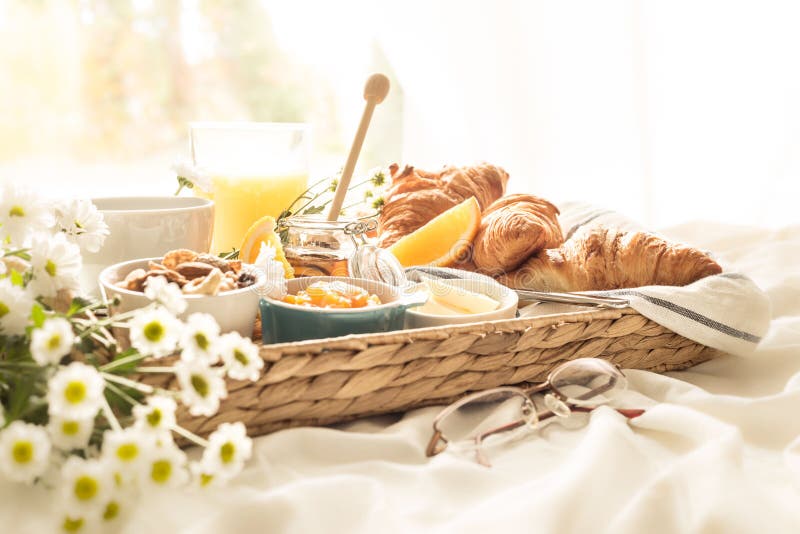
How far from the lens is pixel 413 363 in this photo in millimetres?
767

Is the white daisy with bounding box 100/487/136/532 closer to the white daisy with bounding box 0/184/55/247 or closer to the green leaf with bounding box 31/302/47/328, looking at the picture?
the green leaf with bounding box 31/302/47/328

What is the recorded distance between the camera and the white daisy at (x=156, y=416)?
1.68ft

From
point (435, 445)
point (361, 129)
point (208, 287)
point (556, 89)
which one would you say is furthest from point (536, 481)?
point (556, 89)

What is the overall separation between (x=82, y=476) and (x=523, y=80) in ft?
8.00

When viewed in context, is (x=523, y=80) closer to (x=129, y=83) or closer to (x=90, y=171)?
(x=129, y=83)

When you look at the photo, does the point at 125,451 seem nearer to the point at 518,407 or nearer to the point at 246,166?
the point at 518,407

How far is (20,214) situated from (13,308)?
0.37 feet

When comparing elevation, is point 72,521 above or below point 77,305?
below

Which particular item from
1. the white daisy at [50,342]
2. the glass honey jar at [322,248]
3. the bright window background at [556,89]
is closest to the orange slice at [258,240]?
the glass honey jar at [322,248]

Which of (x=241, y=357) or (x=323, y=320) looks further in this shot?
(x=323, y=320)

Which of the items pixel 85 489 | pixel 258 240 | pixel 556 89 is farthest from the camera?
pixel 556 89

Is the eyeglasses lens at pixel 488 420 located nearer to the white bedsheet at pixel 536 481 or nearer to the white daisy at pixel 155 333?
the white bedsheet at pixel 536 481

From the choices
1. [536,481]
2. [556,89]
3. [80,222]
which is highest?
[556,89]

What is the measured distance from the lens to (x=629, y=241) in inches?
42.0
